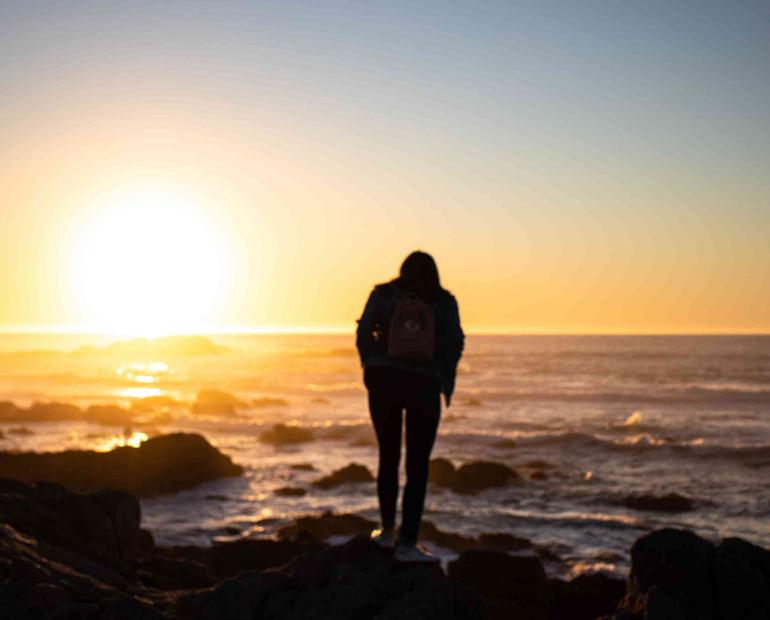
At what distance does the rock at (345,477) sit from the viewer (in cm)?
2093

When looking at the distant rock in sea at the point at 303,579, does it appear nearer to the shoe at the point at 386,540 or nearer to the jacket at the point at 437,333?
the shoe at the point at 386,540

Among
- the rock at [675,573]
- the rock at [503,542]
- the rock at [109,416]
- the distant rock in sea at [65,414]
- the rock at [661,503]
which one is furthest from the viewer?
the distant rock in sea at [65,414]

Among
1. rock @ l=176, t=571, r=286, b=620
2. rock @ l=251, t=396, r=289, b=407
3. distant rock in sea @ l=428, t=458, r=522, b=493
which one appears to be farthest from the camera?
rock @ l=251, t=396, r=289, b=407

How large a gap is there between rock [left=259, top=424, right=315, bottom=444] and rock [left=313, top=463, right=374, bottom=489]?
31.9ft

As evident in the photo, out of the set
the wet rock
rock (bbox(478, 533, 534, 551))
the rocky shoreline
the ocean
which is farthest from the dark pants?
the wet rock

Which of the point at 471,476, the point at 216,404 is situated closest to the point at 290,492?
the point at 471,476

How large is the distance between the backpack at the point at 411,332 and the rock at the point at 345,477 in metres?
16.1

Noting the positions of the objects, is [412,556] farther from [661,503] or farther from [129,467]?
[129,467]

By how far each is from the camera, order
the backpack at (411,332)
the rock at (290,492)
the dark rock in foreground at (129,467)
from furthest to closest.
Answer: the dark rock in foreground at (129,467), the rock at (290,492), the backpack at (411,332)

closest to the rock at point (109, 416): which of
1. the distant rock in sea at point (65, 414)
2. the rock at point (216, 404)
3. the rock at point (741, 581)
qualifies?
the distant rock in sea at point (65, 414)

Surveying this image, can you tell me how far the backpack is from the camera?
17.5 feet

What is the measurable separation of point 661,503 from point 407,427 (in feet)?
49.7

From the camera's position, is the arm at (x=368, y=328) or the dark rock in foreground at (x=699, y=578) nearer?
the arm at (x=368, y=328)

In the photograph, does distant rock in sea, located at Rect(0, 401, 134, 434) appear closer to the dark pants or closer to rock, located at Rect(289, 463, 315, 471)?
rock, located at Rect(289, 463, 315, 471)
